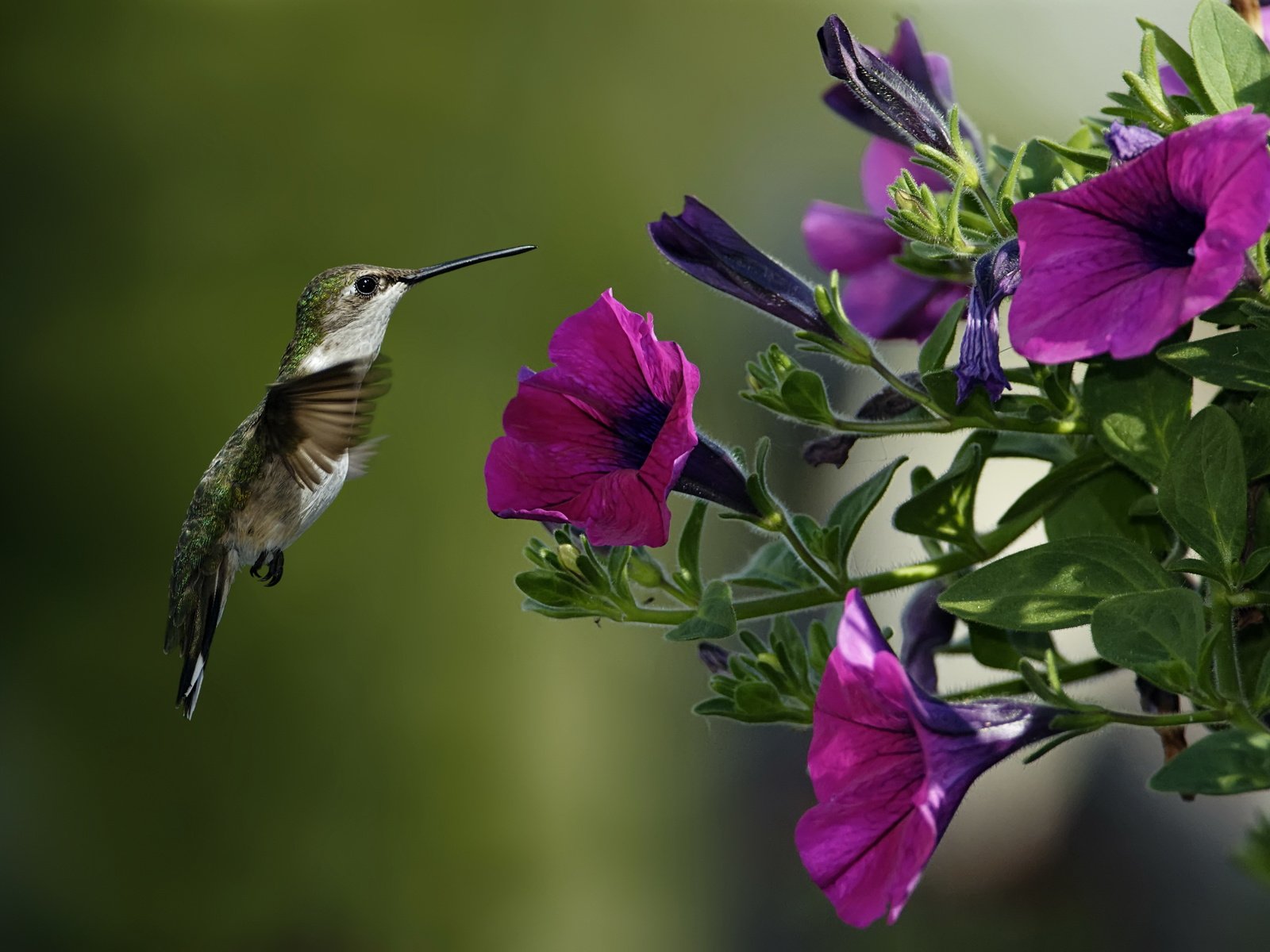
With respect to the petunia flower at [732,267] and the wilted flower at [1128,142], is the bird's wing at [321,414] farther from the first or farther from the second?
the wilted flower at [1128,142]

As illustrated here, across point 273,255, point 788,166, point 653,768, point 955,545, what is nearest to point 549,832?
point 653,768

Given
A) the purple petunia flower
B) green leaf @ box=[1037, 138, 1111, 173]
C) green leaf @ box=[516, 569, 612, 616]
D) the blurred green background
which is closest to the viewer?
green leaf @ box=[1037, 138, 1111, 173]

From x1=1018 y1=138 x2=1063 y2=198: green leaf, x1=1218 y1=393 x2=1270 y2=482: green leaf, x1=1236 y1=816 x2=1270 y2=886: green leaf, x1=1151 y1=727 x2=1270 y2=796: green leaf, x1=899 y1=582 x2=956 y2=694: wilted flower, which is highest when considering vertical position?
x1=1018 y1=138 x2=1063 y2=198: green leaf

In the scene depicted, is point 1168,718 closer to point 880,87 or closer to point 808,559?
point 808,559

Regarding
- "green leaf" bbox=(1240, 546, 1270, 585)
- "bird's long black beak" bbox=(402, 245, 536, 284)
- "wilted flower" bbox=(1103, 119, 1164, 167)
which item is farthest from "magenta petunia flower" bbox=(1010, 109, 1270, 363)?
"bird's long black beak" bbox=(402, 245, 536, 284)

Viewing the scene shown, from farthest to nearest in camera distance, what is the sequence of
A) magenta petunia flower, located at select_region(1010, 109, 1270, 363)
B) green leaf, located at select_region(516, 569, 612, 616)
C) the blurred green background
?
1. the blurred green background
2. green leaf, located at select_region(516, 569, 612, 616)
3. magenta petunia flower, located at select_region(1010, 109, 1270, 363)

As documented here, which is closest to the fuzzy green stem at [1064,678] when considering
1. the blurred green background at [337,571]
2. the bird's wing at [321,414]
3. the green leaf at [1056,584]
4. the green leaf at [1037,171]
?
the green leaf at [1056,584]

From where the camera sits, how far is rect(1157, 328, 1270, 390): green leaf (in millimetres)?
455

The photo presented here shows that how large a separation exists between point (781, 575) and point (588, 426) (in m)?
0.14

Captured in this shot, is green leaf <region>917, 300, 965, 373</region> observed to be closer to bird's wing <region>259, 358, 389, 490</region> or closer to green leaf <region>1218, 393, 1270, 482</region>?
green leaf <region>1218, 393, 1270, 482</region>

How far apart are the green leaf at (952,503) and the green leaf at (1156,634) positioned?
0.11m

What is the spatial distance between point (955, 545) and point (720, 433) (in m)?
3.80

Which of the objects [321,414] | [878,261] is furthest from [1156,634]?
[321,414]

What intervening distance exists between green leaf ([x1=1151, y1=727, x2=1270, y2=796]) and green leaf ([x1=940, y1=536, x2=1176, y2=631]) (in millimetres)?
82
